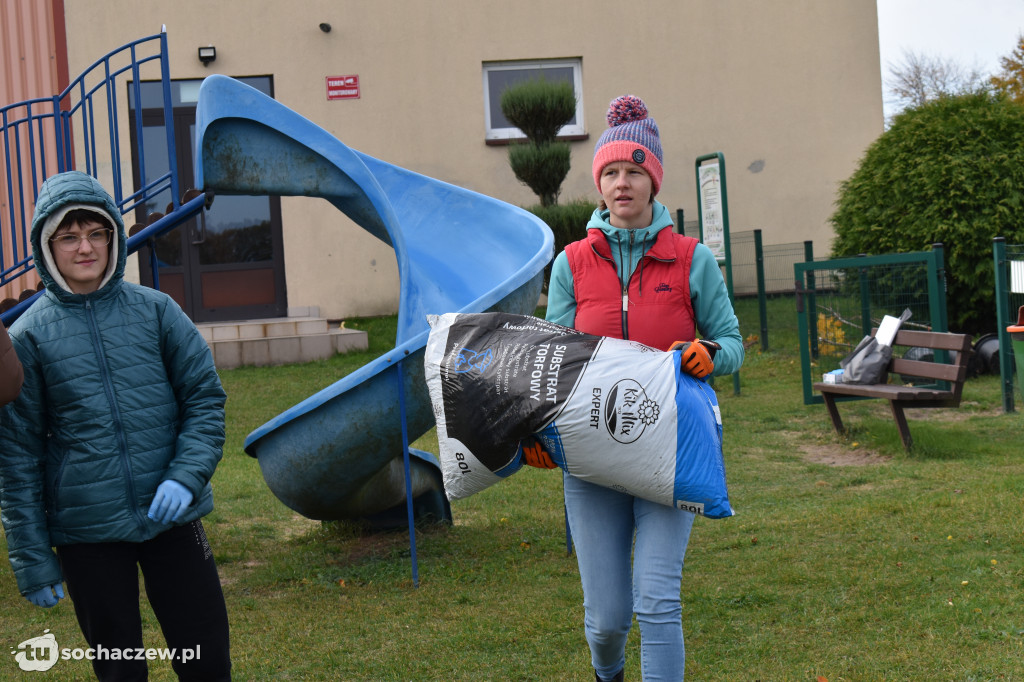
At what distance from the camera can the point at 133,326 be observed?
9.98 feet

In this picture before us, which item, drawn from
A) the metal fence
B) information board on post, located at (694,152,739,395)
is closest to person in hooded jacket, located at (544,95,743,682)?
the metal fence

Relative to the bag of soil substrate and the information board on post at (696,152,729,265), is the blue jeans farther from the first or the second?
the information board on post at (696,152,729,265)

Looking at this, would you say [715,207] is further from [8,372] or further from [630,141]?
[8,372]

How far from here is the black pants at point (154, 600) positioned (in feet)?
9.56

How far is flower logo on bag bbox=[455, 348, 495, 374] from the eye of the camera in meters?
3.03

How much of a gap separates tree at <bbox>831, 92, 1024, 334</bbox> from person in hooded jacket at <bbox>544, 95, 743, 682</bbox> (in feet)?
29.1

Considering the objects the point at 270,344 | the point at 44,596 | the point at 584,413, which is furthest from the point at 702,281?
the point at 270,344

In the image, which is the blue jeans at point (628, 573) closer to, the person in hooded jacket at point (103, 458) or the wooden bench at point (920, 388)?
the person in hooded jacket at point (103, 458)

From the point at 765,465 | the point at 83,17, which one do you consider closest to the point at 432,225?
the point at 765,465

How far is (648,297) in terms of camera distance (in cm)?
312

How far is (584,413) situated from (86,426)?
1.45 m

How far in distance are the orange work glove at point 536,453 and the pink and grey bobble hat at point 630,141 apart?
84 cm

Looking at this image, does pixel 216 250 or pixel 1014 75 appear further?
pixel 1014 75

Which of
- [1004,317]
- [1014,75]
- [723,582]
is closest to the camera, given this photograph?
[723,582]
